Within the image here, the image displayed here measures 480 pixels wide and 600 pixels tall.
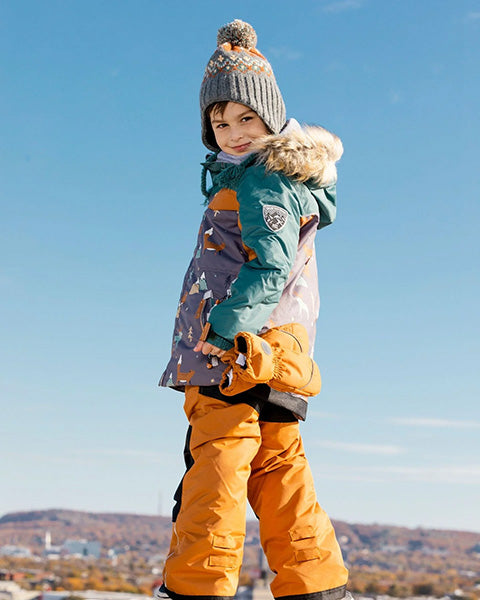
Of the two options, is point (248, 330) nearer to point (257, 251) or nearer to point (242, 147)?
point (257, 251)

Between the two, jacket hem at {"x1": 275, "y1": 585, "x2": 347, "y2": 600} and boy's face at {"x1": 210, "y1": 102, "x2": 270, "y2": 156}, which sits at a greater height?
boy's face at {"x1": 210, "y1": 102, "x2": 270, "y2": 156}

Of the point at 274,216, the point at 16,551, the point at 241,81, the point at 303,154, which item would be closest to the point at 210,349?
the point at 274,216

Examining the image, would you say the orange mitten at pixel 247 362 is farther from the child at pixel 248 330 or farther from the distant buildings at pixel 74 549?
the distant buildings at pixel 74 549

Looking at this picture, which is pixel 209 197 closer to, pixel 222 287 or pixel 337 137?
pixel 222 287

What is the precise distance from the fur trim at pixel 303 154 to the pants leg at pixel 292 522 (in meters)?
1.04

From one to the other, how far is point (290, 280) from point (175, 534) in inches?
44.7

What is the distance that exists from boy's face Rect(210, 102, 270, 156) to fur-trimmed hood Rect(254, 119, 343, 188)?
14 cm

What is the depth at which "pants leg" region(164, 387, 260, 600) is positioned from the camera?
2568 millimetres

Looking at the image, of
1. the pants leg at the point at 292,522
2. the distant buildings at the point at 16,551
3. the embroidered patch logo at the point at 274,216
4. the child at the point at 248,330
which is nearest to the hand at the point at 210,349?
the child at the point at 248,330

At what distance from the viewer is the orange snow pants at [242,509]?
Result: 8.48 feet

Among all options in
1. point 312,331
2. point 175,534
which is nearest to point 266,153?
point 312,331

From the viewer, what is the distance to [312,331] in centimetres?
305

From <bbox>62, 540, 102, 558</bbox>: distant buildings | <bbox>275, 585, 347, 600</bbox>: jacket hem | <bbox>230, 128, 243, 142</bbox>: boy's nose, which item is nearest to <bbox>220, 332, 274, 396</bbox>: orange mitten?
<bbox>275, 585, 347, 600</bbox>: jacket hem

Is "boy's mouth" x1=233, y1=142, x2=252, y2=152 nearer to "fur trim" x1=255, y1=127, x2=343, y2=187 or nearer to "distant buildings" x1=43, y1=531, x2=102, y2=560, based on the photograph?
"fur trim" x1=255, y1=127, x2=343, y2=187
